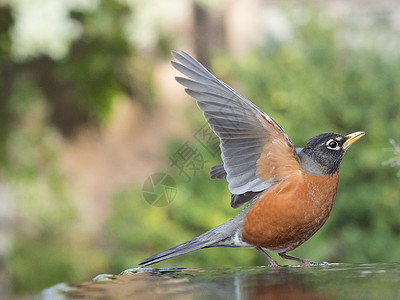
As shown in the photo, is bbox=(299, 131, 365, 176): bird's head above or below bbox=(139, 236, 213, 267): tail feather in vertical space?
above

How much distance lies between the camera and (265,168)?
234cm

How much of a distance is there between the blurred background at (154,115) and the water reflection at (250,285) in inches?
111

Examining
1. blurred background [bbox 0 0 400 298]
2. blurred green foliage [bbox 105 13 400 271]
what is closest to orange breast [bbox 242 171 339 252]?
blurred background [bbox 0 0 400 298]

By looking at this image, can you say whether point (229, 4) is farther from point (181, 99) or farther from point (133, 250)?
point (133, 250)

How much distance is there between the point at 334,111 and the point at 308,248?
66.2 inches

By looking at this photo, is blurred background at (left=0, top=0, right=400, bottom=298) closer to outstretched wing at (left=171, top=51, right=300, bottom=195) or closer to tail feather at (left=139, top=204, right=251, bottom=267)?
tail feather at (left=139, top=204, right=251, bottom=267)

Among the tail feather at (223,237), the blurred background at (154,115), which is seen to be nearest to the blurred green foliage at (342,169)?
the blurred background at (154,115)

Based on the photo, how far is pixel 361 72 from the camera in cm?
684

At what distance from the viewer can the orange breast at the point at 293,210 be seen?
87.0 inches

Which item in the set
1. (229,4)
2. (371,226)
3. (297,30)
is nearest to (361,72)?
(297,30)

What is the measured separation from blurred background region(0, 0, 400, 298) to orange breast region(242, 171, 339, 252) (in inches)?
104

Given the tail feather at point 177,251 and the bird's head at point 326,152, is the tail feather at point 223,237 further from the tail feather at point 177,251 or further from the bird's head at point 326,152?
the bird's head at point 326,152

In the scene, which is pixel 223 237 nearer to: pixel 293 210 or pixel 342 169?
pixel 293 210

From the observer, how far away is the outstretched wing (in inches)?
87.1
